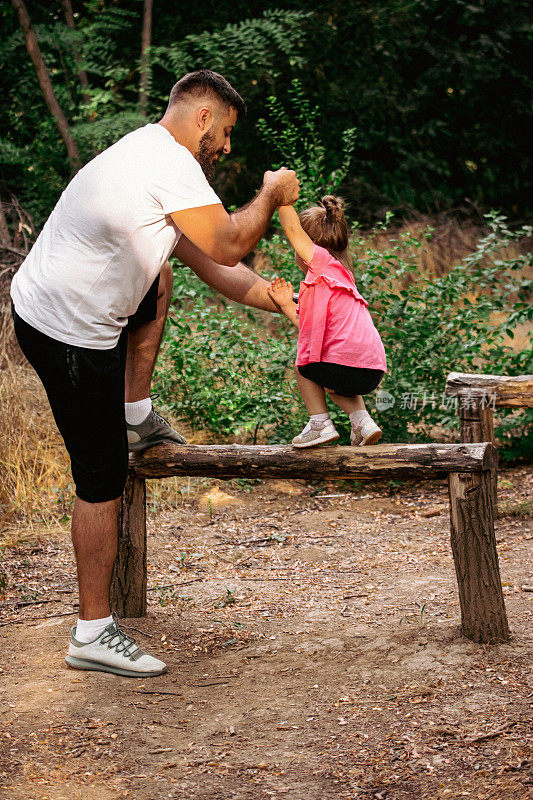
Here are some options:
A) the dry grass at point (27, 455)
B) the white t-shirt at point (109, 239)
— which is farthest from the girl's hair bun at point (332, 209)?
the dry grass at point (27, 455)

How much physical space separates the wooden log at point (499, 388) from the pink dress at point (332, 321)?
5.36 feet

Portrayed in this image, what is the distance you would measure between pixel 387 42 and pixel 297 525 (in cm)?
906

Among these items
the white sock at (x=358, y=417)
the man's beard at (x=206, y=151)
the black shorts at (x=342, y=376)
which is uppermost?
the man's beard at (x=206, y=151)

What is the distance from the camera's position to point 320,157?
21.6ft

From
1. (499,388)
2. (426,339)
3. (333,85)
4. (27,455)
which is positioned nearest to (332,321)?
(499,388)

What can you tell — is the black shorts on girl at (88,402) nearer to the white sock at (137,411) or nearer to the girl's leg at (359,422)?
the white sock at (137,411)

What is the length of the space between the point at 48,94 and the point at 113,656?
826 cm

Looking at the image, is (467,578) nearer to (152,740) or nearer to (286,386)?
(152,740)

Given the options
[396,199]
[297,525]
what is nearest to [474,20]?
[396,199]

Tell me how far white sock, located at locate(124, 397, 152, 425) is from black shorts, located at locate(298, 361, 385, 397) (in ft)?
2.13

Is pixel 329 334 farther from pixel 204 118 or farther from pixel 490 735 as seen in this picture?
pixel 490 735

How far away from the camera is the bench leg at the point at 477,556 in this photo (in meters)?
3.34

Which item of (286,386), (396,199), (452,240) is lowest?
(286,386)

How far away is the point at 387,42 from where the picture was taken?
40.7 feet
